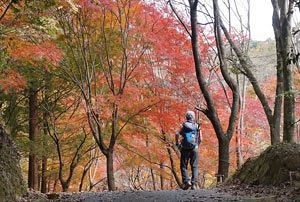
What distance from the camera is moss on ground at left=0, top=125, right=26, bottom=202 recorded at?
5.68 m

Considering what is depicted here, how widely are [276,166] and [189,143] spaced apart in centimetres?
220

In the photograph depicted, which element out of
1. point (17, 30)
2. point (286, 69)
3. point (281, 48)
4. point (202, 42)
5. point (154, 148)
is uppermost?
point (202, 42)

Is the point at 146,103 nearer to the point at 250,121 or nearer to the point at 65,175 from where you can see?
the point at 250,121

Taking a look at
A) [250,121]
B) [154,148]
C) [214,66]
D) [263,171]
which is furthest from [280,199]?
[250,121]

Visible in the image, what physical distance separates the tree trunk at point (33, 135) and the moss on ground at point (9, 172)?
7.26 meters

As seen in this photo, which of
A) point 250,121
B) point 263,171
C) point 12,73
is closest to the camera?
point 263,171

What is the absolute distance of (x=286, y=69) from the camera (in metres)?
7.95

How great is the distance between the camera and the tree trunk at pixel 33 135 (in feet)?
45.3

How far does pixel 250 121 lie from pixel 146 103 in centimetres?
668

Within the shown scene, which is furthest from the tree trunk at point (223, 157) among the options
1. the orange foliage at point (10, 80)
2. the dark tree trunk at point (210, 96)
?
the orange foliage at point (10, 80)

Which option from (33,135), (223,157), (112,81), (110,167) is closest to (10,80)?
(112,81)

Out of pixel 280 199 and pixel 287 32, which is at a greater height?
pixel 287 32

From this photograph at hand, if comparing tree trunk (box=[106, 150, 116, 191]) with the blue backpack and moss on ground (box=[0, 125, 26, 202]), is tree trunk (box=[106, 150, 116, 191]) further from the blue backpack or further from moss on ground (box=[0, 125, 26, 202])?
moss on ground (box=[0, 125, 26, 202])

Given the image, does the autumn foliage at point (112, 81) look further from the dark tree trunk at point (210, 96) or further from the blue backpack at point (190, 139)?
the blue backpack at point (190, 139)
